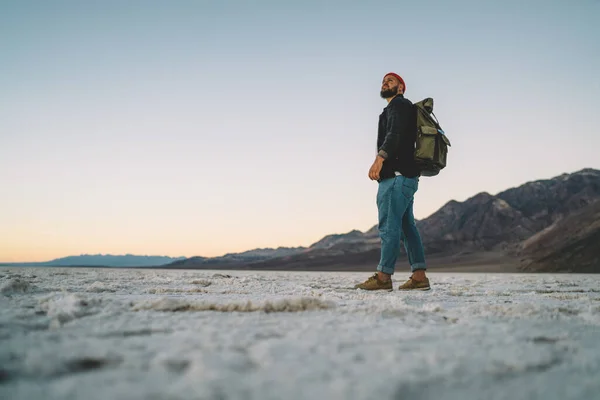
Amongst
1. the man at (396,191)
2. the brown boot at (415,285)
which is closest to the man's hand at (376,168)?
the man at (396,191)

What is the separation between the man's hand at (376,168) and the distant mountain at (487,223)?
56620 millimetres

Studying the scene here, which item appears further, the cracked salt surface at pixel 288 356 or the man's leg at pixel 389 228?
the man's leg at pixel 389 228

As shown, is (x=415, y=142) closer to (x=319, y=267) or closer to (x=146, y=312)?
(x=146, y=312)

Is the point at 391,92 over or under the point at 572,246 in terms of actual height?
over

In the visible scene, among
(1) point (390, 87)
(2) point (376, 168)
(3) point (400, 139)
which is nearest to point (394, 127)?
(3) point (400, 139)

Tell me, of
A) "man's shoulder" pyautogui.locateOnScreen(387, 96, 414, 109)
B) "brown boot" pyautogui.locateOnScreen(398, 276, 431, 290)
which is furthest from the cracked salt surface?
"man's shoulder" pyautogui.locateOnScreen(387, 96, 414, 109)

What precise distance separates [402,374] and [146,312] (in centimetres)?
118

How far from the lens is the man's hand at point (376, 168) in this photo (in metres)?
3.68

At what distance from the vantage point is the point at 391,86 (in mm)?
4008

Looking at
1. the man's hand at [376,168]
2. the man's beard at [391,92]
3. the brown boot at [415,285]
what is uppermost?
the man's beard at [391,92]

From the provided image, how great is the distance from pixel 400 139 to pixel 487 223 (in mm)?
69554

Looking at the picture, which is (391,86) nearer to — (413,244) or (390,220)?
(390,220)

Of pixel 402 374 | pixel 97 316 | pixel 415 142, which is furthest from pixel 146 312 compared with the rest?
pixel 415 142

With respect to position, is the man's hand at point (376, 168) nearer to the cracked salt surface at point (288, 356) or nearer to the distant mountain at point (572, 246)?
the cracked salt surface at point (288, 356)
